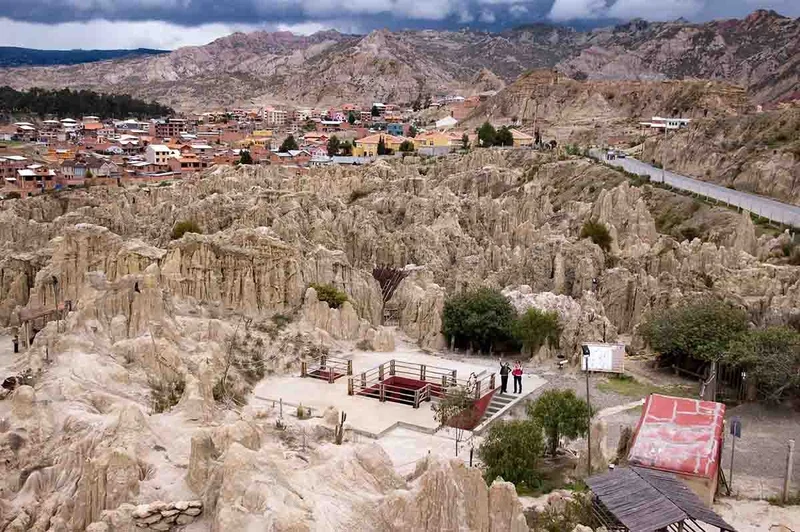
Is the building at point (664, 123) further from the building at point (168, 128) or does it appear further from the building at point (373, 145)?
the building at point (168, 128)

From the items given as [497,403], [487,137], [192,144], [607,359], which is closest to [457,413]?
[497,403]

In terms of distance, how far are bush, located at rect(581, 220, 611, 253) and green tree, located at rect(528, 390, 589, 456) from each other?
92.7 ft

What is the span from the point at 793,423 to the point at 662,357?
6.40 meters

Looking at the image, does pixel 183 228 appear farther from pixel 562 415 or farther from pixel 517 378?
pixel 562 415

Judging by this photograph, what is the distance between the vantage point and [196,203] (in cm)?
5659

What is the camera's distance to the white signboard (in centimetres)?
2723

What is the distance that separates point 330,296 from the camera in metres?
32.3

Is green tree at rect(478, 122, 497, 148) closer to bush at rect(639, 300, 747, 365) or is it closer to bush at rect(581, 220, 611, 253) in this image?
bush at rect(581, 220, 611, 253)

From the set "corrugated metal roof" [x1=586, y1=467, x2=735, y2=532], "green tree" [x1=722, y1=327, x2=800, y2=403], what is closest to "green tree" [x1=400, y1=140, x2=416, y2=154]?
"green tree" [x1=722, y1=327, x2=800, y2=403]

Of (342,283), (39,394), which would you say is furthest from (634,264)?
(39,394)

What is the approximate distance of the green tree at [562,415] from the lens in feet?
66.6

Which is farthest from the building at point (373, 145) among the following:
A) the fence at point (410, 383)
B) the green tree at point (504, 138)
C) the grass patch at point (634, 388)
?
the grass patch at point (634, 388)

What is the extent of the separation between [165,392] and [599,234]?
1337 inches

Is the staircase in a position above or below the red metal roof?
below
